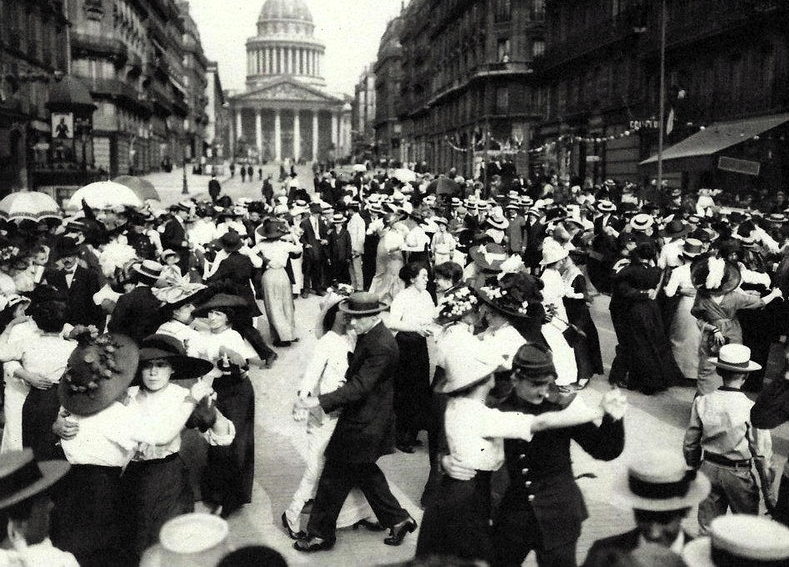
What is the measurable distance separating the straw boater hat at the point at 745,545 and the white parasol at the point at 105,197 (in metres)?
10.5

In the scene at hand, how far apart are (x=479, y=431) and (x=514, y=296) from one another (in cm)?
221

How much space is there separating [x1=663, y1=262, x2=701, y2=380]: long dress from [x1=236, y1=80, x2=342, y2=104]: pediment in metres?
131

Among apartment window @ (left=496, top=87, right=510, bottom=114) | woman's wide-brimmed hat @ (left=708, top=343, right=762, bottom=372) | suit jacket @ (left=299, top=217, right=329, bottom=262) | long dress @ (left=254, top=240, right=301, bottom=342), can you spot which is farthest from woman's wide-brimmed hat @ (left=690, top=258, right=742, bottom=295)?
apartment window @ (left=496, top=87, right=510, bottom=114)

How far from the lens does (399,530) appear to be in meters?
5.95

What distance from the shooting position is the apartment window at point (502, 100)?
50875 mm

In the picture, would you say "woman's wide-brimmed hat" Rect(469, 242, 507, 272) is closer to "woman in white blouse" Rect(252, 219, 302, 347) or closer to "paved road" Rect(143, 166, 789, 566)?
"paved road" Rect(143, 166, 789, 566)

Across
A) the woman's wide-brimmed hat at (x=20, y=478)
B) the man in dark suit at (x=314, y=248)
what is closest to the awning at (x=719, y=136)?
the man in dark suit at (x=314, y=248)

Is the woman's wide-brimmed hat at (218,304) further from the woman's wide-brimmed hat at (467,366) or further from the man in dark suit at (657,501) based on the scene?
the man in dark suit at (657,501)

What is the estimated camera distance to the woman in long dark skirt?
368 inches

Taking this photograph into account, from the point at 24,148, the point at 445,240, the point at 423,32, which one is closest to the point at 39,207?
the point at 445,240

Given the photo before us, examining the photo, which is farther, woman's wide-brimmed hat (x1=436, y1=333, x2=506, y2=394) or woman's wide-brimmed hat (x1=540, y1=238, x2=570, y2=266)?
woman's wide-brimmed hat (x1=540, y1=238, x2=570, y2=266)

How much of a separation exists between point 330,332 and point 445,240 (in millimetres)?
6544

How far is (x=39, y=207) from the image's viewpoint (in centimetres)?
1306

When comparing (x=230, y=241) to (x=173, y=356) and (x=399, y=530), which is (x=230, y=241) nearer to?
(x=399, y=530)
